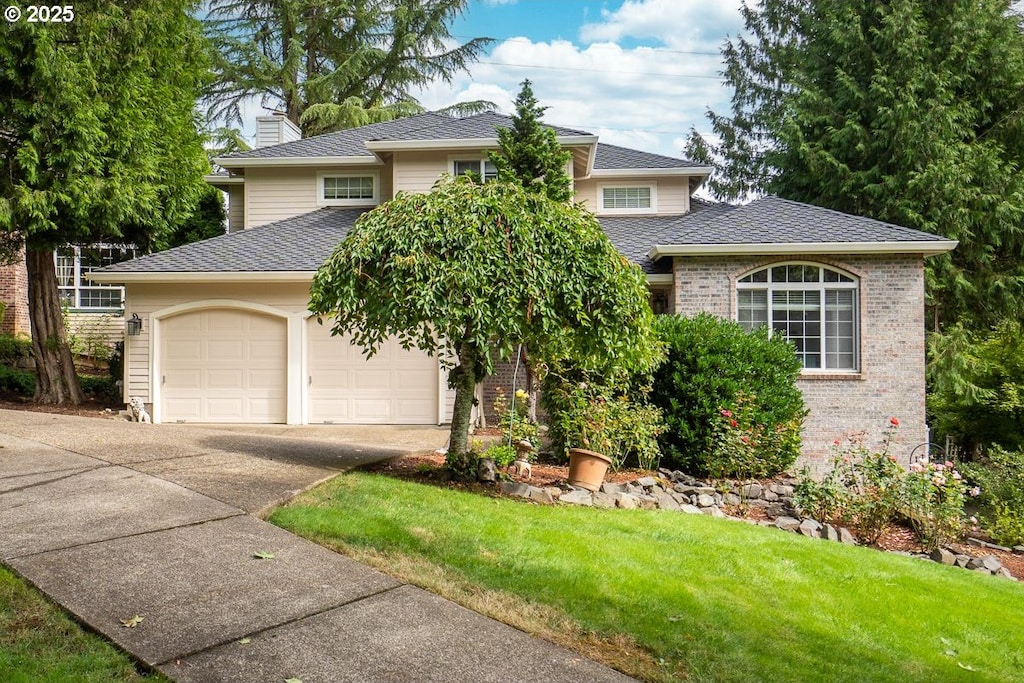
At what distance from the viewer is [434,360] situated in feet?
44.3

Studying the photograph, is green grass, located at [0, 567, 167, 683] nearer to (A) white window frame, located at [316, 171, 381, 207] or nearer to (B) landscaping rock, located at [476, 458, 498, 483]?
(B) landscaping rock, located at [476, 458, 498, 483]

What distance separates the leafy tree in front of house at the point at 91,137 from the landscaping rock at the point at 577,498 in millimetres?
9830

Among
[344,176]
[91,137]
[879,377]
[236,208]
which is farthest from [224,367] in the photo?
[879,377]

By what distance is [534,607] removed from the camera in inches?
171

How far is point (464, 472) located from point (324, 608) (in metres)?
3.67

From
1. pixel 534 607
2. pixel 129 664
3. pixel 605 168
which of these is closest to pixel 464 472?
pixel 534 607

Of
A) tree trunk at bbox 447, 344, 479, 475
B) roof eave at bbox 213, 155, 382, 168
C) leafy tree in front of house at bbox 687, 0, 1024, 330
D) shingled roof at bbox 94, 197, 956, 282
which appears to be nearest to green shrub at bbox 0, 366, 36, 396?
shingled roof at bbox 94, 197, 956, 282

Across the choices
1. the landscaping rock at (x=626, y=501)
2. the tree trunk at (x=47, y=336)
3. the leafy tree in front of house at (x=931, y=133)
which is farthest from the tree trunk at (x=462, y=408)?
the leafy tree in front of house at (x=931, y=133)

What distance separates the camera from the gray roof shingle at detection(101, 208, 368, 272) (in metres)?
13.1

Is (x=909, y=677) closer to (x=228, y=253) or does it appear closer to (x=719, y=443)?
(x=719, y=443)

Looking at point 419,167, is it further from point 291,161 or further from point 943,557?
point 943,557

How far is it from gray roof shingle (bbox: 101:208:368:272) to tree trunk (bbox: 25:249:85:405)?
1829mm

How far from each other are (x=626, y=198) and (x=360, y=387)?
23.9ft

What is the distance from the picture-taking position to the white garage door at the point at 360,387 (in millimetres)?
13336
